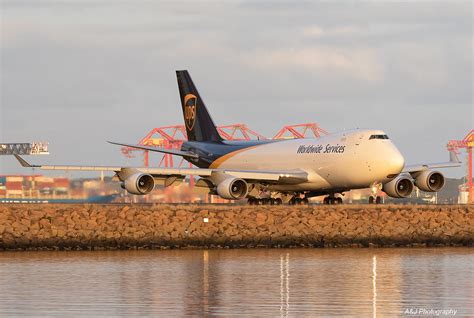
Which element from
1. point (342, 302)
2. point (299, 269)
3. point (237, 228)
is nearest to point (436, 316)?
point (342, 302)

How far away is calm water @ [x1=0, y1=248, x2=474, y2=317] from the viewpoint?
105 ft

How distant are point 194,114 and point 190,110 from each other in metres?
0.82

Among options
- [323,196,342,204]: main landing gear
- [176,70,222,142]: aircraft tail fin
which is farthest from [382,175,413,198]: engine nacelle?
[176,70,222,142]: aircraft tail fin

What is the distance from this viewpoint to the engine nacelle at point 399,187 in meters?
72.4

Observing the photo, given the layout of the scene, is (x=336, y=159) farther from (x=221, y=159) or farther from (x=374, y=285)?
(x=374, y=285)

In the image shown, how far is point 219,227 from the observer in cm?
5691

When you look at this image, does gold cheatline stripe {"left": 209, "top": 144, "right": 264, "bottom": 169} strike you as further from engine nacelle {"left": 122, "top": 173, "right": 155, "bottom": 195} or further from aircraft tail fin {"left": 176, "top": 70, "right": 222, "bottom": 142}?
engine nacelle {"left": 122, "top": 173, "right": 155, "bottom": 195}

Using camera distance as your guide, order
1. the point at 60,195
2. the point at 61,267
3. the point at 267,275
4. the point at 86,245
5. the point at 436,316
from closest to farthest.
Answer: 1. the point at 436,316
2. the point at 267,275
3. the point at 61,267
4. the point at 86,245
5. the point at 60,195

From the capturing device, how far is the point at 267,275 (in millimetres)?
41375

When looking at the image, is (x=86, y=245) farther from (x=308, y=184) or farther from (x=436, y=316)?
(x=436, y=316)

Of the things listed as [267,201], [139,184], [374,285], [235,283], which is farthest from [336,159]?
[374,285]

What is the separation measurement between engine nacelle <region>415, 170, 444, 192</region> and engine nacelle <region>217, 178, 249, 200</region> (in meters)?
10.8

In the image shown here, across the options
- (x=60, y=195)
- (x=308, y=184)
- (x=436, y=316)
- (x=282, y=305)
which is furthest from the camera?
(x=308, y=184)

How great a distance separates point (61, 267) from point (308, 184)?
29520 millimetres
